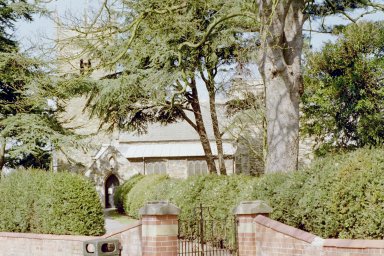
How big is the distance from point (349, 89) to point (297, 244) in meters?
14.1

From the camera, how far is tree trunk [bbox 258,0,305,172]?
13.2 meters

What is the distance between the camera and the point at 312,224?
9797 millimetres

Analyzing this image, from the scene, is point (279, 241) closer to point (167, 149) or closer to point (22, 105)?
point (22, 105)

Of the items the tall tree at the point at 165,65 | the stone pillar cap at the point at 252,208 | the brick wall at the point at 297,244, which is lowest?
the brick wall at the point at 297,244

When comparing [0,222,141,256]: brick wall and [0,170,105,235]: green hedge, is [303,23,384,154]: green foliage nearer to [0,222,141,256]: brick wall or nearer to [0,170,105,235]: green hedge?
[0,170,105,235]: green hedge

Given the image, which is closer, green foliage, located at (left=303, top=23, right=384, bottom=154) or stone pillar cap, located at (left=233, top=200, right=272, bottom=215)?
stone pillar cap, located at (left=233, top=200, right=272, bottom=215)

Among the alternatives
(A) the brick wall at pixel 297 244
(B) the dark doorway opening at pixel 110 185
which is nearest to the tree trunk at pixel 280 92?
(A) the brick wall at pixel 297 244

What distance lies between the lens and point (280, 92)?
13.2 meters

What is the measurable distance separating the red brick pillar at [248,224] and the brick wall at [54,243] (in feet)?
6.69

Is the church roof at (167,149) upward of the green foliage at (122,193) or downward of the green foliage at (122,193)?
upward

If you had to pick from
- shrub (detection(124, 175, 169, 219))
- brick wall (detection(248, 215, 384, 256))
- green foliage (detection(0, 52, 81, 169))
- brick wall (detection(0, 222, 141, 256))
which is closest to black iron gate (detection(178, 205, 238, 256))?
brick wall (detection(0, 222, 141, 256))

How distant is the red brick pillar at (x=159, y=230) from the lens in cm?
909

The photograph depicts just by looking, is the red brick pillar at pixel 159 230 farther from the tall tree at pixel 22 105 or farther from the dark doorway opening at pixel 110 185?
the dark doorway opening at pixel 110 185

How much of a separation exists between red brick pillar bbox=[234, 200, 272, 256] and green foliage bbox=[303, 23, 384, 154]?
477 inches
